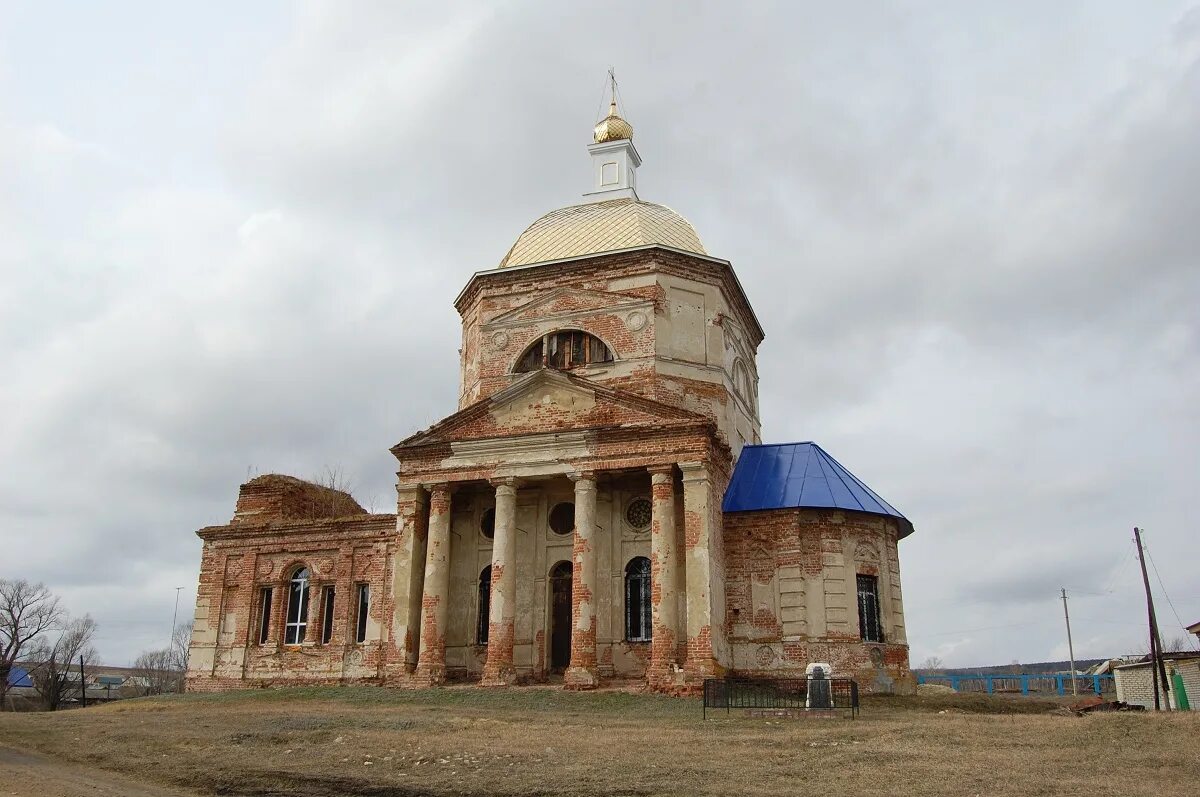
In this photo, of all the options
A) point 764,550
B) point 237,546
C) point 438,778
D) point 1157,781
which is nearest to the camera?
point 1157,781

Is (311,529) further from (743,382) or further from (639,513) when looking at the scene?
(743,382)

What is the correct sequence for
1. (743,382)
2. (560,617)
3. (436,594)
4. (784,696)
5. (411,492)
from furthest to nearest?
(743,382)
(411,492)
(560,617)
(436,594)
(784,696)

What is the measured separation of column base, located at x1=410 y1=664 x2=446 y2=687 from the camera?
22703 mm

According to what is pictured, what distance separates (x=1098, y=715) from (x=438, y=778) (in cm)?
1145

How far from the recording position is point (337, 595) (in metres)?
27.8

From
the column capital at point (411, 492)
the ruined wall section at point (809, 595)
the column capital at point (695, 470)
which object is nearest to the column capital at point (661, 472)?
the column capital at point (695, 470)

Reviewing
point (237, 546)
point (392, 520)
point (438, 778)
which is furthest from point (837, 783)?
point (237, 546)

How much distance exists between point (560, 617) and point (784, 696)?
8174mm

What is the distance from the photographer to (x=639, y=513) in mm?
24406

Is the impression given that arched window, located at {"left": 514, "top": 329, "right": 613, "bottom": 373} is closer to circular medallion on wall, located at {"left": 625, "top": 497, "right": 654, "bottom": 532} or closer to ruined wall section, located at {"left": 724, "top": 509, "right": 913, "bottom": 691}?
circular medallion on wall, located at {"left": 625, "top": 497, "right": 654, "bottom": 532}

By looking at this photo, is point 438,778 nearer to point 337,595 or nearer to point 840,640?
point 840,640

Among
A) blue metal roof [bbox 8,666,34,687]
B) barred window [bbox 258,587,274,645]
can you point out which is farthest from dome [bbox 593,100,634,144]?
blue metal roof [bbox 8,666,34,687]

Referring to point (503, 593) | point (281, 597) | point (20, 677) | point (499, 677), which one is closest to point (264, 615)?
point (281, 597)

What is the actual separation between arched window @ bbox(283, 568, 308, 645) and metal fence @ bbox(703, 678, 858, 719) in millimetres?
14719
